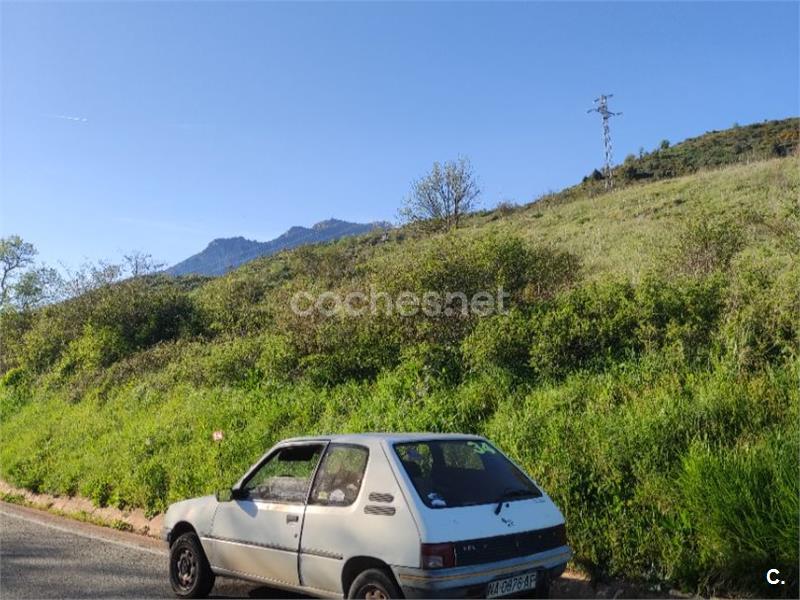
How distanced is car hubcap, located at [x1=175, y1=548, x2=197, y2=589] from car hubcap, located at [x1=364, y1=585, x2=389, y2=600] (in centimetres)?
235

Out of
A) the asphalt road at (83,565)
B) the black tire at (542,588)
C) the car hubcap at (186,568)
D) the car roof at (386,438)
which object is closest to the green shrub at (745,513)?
the black tire at (542,588)

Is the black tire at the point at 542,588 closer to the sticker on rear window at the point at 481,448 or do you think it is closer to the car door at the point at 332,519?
the sticker on rear window at the point at 481,448

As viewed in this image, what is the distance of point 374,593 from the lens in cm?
479

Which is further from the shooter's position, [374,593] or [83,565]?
[83,565]

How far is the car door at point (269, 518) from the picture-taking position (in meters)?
5.54

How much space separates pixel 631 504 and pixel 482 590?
2.29 metres

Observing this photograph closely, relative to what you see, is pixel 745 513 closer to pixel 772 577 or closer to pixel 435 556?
pixel 772 577

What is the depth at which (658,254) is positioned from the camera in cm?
1449

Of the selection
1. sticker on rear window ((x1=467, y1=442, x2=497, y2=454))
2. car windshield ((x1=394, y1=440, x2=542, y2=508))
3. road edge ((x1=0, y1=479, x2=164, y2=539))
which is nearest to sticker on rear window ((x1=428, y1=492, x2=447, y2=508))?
car windshield ((x1=394, y1=440, x2=542, y2=508))

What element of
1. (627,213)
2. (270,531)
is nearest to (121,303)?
(270,531)

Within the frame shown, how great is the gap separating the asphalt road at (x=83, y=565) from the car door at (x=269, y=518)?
0.83 metres

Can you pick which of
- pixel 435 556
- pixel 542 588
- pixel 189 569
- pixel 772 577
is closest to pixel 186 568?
pixel 189 569

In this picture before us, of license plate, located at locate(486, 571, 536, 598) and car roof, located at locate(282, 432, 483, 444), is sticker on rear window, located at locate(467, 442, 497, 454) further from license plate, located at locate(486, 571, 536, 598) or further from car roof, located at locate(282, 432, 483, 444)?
license plate, located at locate(486, 571, 536, 598)

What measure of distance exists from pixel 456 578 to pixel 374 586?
633 mm
